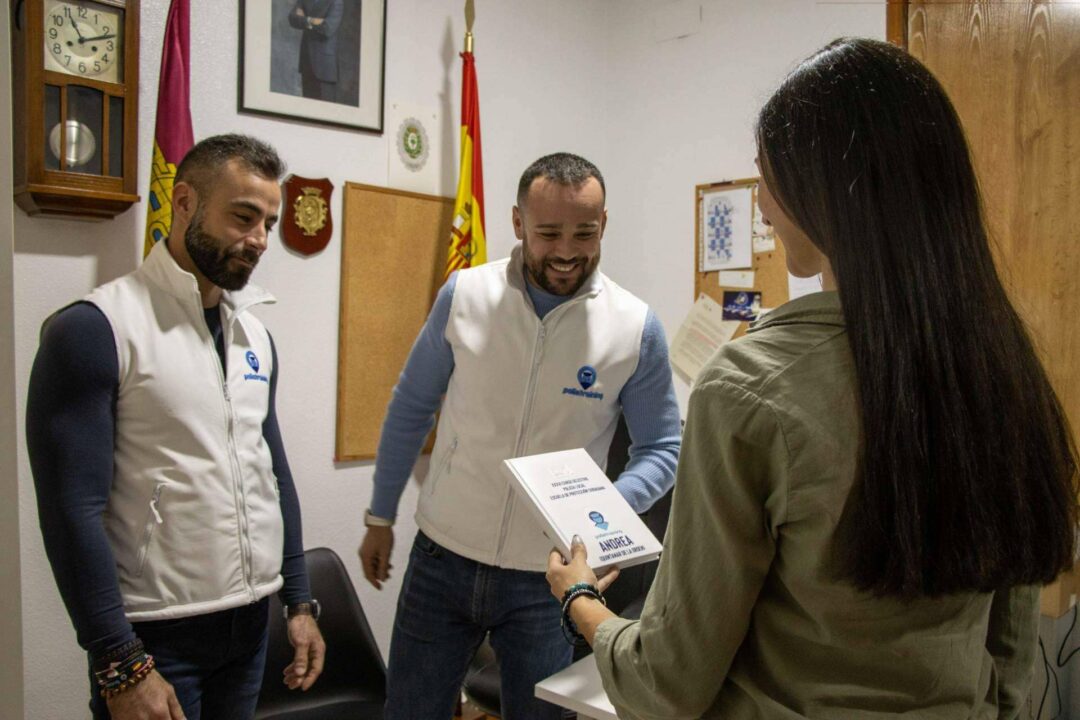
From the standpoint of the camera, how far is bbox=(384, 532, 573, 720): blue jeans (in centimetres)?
183

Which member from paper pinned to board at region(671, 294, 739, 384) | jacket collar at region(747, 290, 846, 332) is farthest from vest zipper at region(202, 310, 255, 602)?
paper pinned to board at region(671, 294, 739, 384)

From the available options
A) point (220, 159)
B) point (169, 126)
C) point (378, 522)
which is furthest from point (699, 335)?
point (220, 159)

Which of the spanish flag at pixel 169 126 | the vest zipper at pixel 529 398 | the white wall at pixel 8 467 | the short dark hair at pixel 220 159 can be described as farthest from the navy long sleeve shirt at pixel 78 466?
the spanish flag at pixel 169 126

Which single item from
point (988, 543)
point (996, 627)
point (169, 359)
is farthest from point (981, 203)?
point (169, 359)

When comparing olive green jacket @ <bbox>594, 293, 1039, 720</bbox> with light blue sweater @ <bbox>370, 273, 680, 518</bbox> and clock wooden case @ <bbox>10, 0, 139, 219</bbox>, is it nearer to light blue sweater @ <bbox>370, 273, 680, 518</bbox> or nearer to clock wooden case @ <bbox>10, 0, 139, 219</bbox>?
light blue sweater @ <bbox>370, 273, 680, 518</bbox>

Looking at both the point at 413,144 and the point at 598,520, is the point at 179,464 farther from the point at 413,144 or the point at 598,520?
the point at 413,144

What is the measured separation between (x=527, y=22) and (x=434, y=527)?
237 cm

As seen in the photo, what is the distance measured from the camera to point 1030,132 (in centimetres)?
198

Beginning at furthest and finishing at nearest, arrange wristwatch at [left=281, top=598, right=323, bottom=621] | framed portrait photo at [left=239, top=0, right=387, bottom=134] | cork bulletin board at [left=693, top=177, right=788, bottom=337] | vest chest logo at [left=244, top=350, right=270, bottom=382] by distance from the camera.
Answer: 1. cork bulletin board at [left=693, top=177, right=788, bottom=337]
2. framed portrait photo at [left=239, top=0, right=387, bottom=134]
3. wristwatch at [left=281, top=598, right=323, bottom=621]
4. vest chest logo at [left=244, top=350, right=270, bottom=382]

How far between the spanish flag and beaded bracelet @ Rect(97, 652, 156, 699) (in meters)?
1.32

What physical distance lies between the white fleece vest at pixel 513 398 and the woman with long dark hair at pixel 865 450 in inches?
39.2

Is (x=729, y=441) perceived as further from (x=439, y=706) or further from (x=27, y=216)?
(x=27, y=216)

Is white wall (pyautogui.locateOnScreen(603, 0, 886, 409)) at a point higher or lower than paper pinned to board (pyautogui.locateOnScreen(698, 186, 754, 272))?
higher

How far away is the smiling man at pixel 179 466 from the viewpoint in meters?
1.41
